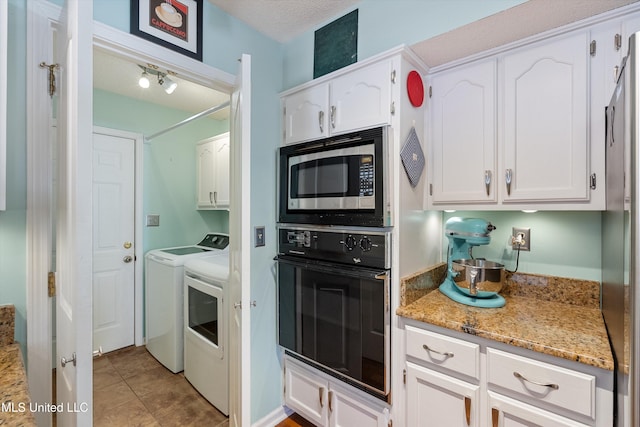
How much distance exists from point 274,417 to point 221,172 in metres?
A: 2.09

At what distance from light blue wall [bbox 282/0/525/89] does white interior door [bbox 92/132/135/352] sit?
7.15 feet

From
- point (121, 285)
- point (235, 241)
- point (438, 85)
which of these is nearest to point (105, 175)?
point (121, 285)

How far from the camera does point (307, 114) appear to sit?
1.68 metres

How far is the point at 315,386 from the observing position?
168 cm

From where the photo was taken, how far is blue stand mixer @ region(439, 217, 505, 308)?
53.7 inches

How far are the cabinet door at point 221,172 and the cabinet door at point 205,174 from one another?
0.08 meters

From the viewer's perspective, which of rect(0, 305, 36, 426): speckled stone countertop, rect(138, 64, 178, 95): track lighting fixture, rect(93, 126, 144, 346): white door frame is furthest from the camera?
rect(93, 126, 144, 346): white door frame

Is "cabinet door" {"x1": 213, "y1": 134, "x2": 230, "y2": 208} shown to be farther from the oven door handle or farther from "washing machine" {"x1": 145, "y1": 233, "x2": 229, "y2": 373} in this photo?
the oven door handle

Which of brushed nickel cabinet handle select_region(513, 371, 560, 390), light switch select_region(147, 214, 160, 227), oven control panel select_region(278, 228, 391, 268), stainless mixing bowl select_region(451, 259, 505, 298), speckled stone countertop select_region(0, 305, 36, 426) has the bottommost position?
brushed nickel cabinet handle select_region(513, 371, 560, 390)

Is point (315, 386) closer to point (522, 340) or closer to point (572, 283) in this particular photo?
point (522, 340)

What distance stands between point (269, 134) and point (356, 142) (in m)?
0.63

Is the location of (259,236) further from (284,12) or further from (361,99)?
(284,12)

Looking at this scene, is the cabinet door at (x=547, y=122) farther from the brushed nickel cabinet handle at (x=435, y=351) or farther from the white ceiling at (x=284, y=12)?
the white ceiling at (x=284, y=12)

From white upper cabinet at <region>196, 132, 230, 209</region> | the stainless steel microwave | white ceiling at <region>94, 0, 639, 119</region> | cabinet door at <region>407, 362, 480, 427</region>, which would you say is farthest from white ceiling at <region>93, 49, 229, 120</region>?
A: cabinet door at <region>407, 362, 480, 427</region>
